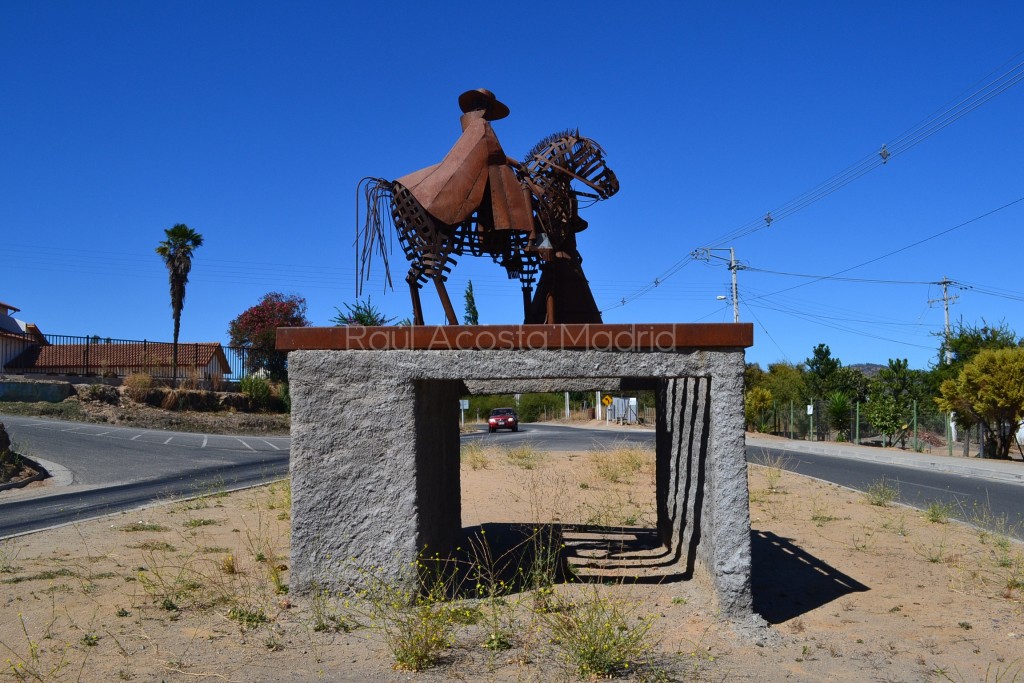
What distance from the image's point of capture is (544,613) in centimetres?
559

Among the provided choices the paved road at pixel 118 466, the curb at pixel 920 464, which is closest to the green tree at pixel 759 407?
the curb at pixel 920 464

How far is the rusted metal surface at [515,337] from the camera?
6.04 meters

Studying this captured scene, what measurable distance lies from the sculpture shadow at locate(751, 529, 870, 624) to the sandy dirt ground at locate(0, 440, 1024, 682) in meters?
0.03

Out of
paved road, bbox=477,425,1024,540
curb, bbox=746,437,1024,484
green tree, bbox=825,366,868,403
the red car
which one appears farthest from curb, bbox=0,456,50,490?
green tree, bbox=825,366,868,403

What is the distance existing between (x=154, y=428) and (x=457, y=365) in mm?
23381

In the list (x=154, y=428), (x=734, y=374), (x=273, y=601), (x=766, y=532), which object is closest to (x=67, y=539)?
(x=273, y=601)

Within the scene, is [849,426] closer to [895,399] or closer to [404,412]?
[895,399]

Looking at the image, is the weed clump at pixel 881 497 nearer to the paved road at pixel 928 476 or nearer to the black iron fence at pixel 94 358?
the paved road at pixel 928 476

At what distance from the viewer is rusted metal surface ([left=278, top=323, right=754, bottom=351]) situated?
19.8ft

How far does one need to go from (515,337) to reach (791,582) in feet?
12.6

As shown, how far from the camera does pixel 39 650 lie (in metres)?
5.17

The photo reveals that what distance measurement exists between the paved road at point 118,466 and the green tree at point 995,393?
19582mm

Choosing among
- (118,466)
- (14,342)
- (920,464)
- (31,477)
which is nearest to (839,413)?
(920,464)

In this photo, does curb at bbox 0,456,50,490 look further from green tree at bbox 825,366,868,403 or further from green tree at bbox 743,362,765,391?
green tree at bbox 743,362,765,391
